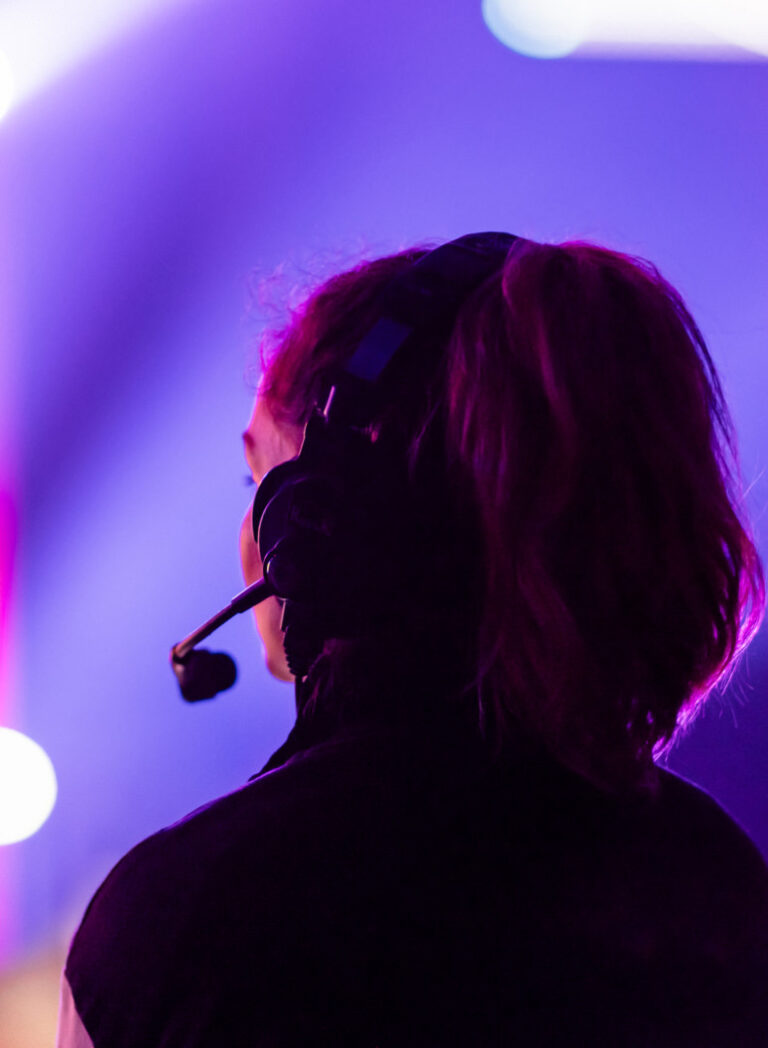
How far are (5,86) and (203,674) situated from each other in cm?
100

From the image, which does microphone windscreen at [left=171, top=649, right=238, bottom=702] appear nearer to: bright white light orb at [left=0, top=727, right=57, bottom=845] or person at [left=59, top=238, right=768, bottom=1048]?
person at [left=59, top=238, right=768, bottom=1048]

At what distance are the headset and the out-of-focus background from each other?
2.04 ft

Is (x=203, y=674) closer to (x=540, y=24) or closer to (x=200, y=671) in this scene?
(x=200, y=671)

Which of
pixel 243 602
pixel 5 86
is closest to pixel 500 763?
pixel 243 602

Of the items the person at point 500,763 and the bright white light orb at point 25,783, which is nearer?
the person at point 500,763

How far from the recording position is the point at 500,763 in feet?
1.50

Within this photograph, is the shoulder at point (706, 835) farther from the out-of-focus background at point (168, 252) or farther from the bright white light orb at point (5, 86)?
the bright white light orb at point (5, 86)

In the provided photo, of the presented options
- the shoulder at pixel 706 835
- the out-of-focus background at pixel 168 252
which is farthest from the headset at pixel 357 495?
the out-of-focus background at pixel 168 252

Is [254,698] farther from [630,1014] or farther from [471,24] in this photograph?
[471,24]

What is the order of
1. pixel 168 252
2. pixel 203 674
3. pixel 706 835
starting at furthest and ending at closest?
pixel 168 252 → pixel 203 674 → pixel 706 835

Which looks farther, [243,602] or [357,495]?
[243,602]

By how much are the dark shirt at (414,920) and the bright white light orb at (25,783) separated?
0.93m

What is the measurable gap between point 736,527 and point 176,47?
115cm

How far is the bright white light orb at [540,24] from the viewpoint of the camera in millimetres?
1064
